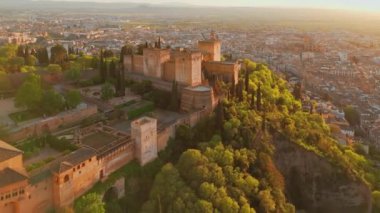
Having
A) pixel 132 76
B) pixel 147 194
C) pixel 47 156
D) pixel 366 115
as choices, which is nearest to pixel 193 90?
pixel 132 76

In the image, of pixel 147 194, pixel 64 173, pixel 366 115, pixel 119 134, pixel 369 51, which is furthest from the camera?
pixel 369 51

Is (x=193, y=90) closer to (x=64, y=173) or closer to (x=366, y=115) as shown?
(x=64, y=173)

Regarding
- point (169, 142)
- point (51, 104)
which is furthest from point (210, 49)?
point (51, 104)

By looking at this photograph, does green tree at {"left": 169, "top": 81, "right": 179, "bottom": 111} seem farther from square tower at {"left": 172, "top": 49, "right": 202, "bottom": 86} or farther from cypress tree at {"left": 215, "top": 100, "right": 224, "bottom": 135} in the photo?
cypress tree at {"left": 215, "top": 100, "right": 224, "bottom": 135}

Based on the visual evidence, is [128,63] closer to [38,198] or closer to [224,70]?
[224,70]

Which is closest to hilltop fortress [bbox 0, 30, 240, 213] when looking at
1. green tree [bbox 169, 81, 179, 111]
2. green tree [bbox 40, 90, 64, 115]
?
green tree [bbox 169, 81, 179, 111]

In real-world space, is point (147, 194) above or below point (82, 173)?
below

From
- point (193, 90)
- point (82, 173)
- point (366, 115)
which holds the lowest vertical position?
point (366, 115)
